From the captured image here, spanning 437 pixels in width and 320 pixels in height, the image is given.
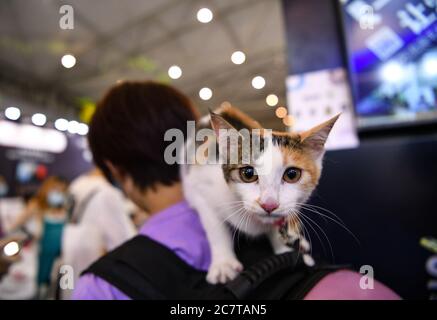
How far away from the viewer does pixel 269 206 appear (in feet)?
1.07

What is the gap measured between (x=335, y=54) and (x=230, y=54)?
0.23 m

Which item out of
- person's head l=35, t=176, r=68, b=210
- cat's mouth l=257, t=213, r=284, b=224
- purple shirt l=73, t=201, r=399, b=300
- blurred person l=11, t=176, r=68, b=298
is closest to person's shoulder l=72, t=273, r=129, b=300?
purple shirt l=73, t=201, r=399, b=300

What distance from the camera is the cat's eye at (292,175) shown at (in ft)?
1.08

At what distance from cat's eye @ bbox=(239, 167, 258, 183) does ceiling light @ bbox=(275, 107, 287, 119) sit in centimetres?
9

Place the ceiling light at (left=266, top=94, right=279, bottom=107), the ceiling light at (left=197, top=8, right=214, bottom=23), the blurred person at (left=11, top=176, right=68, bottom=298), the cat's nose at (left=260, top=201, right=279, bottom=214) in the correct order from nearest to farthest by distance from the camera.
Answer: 1. the cat's nose at (left=260, top=201, right=279, bottom=214)
2. the ceiling light at (left=266, top=94, right=279, bottom=107)
3. the ceiling light at (left=197, top=8, right=214, bottom=23)
4. the blurred person at (left=11, top=176, right=68, bottom=298)

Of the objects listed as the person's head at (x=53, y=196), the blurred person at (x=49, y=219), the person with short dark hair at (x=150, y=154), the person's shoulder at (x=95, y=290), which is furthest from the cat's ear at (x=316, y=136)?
the person's head at (x=53, y=196)

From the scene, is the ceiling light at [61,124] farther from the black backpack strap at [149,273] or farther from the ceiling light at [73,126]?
the black backpack strap at [149,273]

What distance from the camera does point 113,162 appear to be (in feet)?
1.96

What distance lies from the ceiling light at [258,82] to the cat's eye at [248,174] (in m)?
0.19

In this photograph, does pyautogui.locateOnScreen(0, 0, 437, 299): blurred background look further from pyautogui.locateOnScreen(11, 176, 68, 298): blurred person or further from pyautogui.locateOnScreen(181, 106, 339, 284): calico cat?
pyautogui.locateOnScreen(11, 176, 68, 298): blurred person

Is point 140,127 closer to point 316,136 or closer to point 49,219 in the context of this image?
point 316,136

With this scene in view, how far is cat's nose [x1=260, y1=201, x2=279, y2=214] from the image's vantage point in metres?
0.33
